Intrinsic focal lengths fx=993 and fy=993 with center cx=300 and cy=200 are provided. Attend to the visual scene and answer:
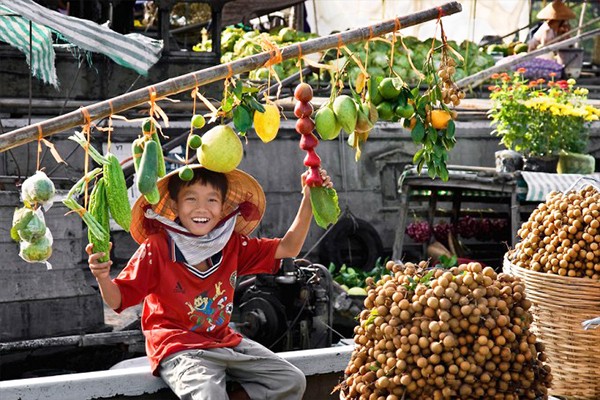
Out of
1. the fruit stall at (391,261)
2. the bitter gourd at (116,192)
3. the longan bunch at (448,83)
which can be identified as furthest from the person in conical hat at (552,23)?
the bitter gourd at (116,192)

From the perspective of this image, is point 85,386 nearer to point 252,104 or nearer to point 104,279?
point 104,279

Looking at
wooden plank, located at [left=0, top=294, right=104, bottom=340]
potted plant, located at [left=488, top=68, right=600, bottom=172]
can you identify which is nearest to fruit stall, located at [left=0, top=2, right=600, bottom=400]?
wooden plank, located at [left=0, top=294, right=104, bottom=340]

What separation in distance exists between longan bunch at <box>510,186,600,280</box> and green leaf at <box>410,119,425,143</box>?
671 millimetres

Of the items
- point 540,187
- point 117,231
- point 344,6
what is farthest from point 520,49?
point 117,231

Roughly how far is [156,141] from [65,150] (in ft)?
20.5

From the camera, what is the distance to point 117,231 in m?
9.30

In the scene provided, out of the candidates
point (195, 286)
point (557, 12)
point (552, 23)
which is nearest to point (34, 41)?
point (195, 286)

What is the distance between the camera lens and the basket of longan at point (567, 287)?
152 inches

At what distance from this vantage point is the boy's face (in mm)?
4164

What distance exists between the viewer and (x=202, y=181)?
13.8ft

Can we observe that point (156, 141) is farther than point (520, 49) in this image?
No

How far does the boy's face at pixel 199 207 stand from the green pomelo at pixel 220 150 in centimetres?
61

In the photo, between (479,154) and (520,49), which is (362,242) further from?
(520,49)

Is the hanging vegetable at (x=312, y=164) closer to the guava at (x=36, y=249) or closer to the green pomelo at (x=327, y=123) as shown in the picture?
the green pomelo at (x=327, y=123)
